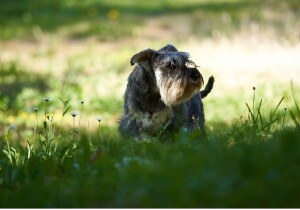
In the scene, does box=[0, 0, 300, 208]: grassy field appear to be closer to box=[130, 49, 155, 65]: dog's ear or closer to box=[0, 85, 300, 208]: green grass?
box=[0, 85, 300, 208]: green grass

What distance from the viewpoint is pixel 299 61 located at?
1416 centimetres

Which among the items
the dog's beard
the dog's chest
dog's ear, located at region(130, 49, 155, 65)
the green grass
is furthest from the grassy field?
dog's ear, located at region(130, 49, 155, 65)

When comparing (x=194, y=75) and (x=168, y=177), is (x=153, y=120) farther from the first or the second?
(x=168, y=177)

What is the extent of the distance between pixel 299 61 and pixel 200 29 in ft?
23.4

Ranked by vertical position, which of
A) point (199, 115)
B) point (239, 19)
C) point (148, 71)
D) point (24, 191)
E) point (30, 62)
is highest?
point (239, 19)

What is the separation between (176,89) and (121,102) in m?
5.82

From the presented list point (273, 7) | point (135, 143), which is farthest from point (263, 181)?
point (273, 7)

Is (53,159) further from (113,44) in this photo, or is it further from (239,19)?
(239,19)

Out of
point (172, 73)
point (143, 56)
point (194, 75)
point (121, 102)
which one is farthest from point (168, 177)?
point (121, 102)

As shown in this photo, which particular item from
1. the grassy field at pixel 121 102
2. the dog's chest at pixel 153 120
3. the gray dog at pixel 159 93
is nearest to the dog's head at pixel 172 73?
the gray dog at pixel 159 93

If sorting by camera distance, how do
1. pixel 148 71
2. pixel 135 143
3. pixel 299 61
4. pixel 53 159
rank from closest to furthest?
pixel 53 159 → pixel 135 143 → pixel 148 71 → pixel 299 61

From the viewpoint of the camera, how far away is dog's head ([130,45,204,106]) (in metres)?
7.32

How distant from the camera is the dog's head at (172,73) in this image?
288 inches

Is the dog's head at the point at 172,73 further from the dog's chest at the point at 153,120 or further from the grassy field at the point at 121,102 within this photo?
the grassy field at the point at 121,102
